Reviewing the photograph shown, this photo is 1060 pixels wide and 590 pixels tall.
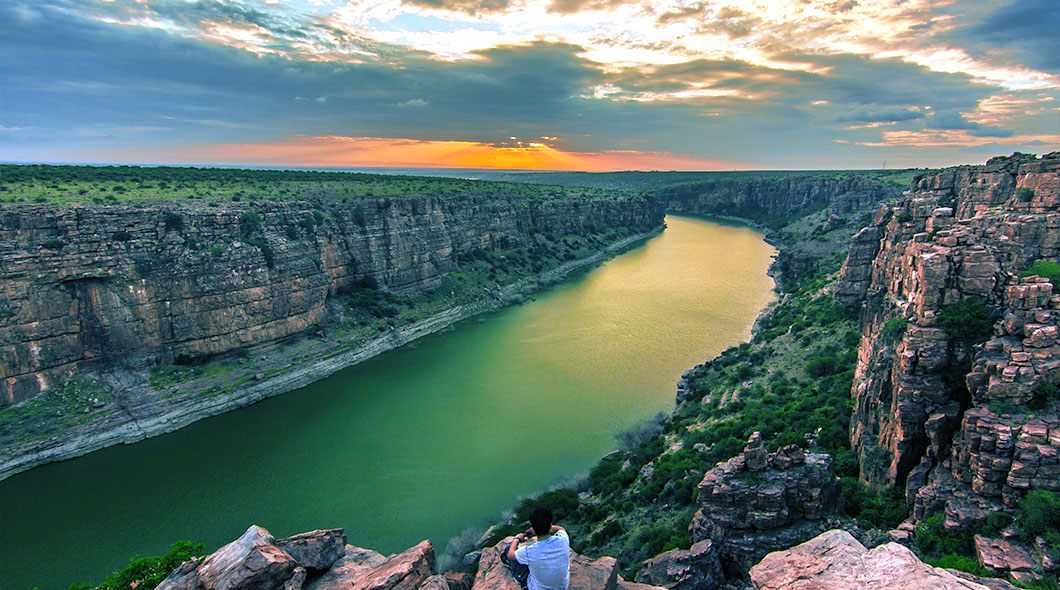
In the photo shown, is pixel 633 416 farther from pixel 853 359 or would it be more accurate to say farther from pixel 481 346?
pixel 481 346

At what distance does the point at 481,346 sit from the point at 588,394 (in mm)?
13119

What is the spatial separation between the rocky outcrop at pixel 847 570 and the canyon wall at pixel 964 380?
3678 millimetres

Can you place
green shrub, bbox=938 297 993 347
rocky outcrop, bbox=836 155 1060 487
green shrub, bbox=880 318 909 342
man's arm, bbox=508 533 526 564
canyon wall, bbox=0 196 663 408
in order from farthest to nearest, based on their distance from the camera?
1. canyon wall, bbox=0 196 663 408
2. green shrub, bbox=880 318 909 342
3. green shrub, bbox=938 297 993 347
4. rocky outcrop, bbox=836 155 1060 487
5. man's arm, bbox=508 533 526 564

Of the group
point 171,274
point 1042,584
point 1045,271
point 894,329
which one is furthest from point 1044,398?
point 171,274

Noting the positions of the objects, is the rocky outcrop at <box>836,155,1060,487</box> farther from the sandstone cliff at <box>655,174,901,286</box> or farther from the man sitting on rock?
the sandstone cliff at <box>655,174,901,286</box>

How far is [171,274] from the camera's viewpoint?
30.2 m

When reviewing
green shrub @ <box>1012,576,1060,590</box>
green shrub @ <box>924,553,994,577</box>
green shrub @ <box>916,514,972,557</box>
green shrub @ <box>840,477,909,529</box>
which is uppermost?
green shrub @ <box>1012,576,1060,590</box>

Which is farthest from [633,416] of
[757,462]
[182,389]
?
[182,389]

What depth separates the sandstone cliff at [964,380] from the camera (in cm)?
912

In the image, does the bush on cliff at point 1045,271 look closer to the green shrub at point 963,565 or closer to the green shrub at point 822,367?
the green shrub at point 963,565

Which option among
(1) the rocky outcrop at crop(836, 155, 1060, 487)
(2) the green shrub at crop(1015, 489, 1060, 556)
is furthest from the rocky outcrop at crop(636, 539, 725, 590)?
(2) the green shrub at crop(1015, 489, 1060, 556)

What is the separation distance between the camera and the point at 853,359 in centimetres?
2205

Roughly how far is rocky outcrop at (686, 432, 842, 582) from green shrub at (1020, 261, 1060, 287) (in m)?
6.61

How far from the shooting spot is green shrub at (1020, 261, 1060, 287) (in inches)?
470
